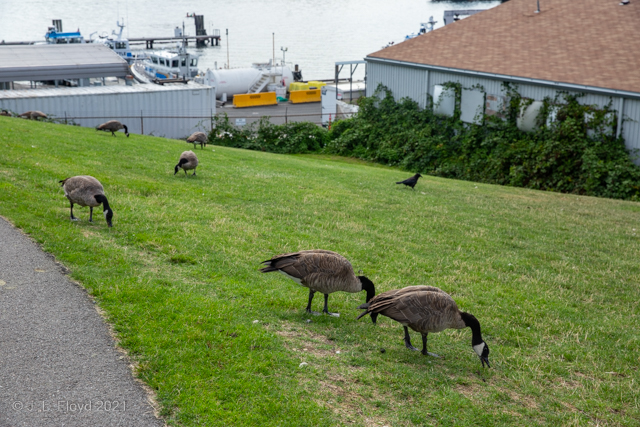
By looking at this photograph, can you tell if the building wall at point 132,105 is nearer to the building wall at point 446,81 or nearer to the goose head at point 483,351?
the building wall at point 446,81

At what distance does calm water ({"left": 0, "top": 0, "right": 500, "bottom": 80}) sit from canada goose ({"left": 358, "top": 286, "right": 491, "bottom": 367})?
74.2 meters

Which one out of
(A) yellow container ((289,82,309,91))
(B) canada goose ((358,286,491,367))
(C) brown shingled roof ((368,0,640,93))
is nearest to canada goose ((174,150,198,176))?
(B) canada goose ((358,286,491,367))

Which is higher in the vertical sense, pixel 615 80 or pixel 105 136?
pixel 615 80

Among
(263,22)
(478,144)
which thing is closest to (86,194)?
(478,144)

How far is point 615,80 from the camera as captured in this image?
23578 mm

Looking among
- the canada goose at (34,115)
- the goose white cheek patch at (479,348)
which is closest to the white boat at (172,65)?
the canada goose at (34,115)

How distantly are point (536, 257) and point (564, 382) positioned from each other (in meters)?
5.53

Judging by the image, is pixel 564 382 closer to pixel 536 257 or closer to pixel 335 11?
pixel 536 257

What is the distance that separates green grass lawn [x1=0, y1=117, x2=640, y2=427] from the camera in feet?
19.2

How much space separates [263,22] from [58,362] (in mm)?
125134

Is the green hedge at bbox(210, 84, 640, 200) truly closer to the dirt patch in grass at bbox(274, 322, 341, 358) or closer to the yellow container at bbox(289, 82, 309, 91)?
the dirt patch in grass at bbox(274, 322, 341, 358)

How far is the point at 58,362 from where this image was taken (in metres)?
6.01

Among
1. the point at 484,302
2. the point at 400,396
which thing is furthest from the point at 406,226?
the point at 400,396

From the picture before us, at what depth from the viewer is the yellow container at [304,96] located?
57594mm
